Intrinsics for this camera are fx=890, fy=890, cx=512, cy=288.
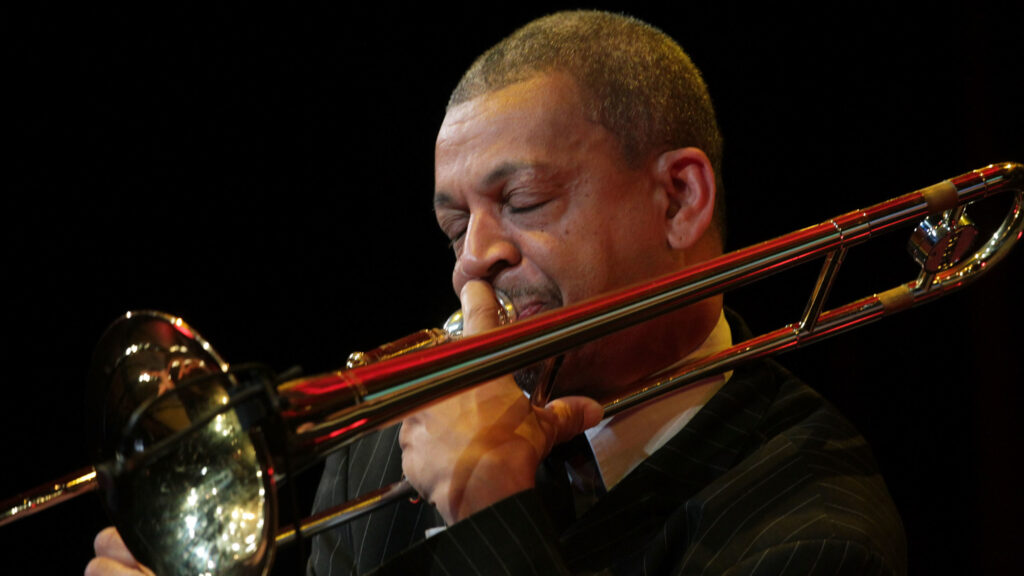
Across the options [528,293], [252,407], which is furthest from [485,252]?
[252,407]

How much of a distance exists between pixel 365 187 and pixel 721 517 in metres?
1.99

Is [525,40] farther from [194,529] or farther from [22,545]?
[22,545]

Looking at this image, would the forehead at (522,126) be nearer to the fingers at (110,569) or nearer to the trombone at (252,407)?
the trombone at (252,407)

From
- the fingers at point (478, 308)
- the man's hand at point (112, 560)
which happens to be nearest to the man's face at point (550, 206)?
the fingers at point (478, 308)

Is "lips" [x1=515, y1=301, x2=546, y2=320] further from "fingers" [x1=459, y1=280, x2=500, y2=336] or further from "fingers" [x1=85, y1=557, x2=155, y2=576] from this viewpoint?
"fingers" [x1=85, y1=557, x2=155, y2=576]

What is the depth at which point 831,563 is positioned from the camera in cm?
137

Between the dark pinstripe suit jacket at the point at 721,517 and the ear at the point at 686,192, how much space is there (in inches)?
12.4

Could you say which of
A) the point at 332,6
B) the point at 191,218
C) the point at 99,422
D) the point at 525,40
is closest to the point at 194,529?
the point at 99,422

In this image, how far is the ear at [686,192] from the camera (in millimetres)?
1880

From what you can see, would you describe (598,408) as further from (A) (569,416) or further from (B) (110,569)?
(B) (110,569)

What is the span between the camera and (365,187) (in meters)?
3.11

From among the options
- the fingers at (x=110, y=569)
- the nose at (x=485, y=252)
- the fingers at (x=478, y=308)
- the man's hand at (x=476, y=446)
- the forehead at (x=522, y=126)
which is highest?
the forehead at (x=522, y=126)

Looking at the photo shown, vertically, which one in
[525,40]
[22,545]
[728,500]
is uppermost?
[525,40]

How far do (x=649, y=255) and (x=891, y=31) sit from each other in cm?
163
